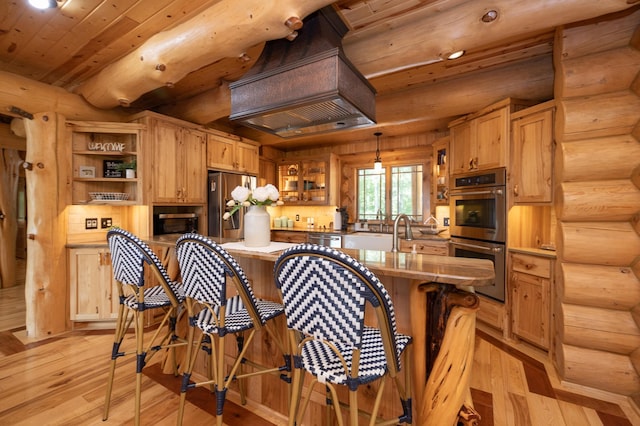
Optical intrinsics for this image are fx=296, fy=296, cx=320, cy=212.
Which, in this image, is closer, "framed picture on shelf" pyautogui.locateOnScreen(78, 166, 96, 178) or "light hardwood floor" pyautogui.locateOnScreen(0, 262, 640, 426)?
"light hardwood floor" pyautogui.locateOnScreen(0, 262, 640, 426)

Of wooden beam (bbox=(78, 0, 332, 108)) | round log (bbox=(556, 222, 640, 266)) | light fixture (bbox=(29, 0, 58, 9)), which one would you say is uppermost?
light fixture (bbox=(29, 0, 58, 9))

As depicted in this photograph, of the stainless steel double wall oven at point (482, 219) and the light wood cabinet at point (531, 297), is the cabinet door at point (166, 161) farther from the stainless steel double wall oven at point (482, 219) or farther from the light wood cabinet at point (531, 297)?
the light wood cabinet at point (531, 297)

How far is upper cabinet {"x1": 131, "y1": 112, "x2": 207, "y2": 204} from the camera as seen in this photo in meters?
3.40

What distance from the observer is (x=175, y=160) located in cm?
361

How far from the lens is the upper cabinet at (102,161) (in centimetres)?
329

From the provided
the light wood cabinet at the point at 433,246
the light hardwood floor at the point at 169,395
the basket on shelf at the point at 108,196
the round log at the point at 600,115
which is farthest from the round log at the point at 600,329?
the basket on shelf at the point at 108,196

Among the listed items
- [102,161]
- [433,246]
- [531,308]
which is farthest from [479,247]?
[102,161]

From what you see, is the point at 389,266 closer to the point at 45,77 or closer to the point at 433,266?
the point at 433,266

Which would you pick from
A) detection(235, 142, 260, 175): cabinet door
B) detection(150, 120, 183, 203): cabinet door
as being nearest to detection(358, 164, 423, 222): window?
detection(235, 142, 260, 175): cabinet door

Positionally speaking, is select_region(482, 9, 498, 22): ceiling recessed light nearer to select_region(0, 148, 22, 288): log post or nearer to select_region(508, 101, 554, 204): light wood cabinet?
select_region(508, 101, 554, 204): light wood cabinet

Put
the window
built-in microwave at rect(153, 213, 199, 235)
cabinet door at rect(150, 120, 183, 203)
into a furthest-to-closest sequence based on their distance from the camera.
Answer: the window < built-in microwave at rect(153, 213, 199, 235) < cabinet door at rect(150, 120, 183, 203)

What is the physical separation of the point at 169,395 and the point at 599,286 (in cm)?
314

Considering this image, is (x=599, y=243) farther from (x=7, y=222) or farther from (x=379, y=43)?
(x=7, y=222)

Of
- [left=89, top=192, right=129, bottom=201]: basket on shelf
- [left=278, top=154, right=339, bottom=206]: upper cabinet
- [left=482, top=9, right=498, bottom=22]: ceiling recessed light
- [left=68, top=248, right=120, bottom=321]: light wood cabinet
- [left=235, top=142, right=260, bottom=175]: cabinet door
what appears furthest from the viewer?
[left=278, top=154, right=339, bottom=206]: upper cabinet
